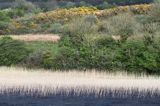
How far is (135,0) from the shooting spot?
6481cm

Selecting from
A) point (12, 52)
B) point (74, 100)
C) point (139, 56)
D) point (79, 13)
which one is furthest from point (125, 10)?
point (74, 100)

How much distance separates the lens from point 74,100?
21.8 metres

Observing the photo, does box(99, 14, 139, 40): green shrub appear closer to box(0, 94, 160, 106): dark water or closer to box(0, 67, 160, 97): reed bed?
box(0, 67, 160, 97): reed bed

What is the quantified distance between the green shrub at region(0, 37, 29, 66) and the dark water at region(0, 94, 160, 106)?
11766 mm

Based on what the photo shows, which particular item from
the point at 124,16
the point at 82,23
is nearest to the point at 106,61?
the point at 82,23

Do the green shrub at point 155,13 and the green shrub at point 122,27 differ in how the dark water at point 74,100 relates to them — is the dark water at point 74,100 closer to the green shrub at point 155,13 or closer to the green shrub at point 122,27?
the green shrub at point 122,27

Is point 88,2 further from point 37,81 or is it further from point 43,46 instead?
point 37,81

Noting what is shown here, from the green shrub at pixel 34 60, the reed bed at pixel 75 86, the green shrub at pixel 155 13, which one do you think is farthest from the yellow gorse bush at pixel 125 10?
the reed bed at pixel 75 86

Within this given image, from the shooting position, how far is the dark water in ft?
69.2

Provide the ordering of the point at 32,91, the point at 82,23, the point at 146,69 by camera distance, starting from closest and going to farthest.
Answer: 1. the point at 32,91
2. the point at 146,69
3. the point at 82,23

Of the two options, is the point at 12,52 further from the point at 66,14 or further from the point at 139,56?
the point at 66,14

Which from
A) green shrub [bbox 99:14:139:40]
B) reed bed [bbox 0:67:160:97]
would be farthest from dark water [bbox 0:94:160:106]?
green shrub [bbox 99:14:139:40]

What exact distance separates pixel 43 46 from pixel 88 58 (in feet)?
14.4

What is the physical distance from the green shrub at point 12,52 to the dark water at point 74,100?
38.6ft
